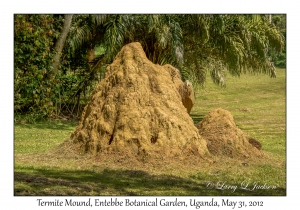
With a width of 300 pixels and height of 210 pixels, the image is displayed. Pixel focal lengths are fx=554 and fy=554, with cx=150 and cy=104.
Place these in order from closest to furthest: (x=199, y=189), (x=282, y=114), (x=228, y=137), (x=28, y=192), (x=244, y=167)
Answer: (x=28, y=192) → (x=199, y=189) → (x=244, y=167) → (x=228, y=137) → (x=282, y=114)

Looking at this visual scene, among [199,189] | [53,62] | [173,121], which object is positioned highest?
[53,62]

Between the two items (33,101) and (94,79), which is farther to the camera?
(94,79)

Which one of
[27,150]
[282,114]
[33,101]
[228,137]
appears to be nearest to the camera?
[228,137]

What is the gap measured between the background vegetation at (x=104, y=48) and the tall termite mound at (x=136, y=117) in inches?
223

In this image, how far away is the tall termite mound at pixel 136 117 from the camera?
10109 millimetres

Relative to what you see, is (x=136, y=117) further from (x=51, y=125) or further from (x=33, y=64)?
(x=33, y=64)

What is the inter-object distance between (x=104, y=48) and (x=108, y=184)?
32.1 ft

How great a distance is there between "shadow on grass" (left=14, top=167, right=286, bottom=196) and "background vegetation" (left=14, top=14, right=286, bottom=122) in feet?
24.4

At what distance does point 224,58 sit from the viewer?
1898 cm

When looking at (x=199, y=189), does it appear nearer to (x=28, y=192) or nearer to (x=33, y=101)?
(x=28, y=192)

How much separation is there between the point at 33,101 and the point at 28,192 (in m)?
9.31

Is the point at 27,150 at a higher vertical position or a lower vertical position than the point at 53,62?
lower

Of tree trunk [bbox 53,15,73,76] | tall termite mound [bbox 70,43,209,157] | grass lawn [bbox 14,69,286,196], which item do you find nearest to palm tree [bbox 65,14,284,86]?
tree trunk [bbox 53,15,73,76]

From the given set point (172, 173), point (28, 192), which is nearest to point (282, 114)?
point (172, 173)
